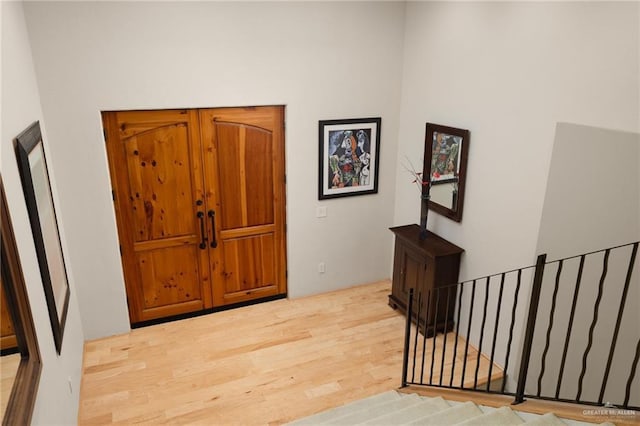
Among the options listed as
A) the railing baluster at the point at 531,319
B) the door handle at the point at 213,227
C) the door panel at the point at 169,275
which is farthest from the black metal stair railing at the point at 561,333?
the door panel at the point at 169,275

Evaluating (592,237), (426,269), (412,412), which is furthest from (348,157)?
(412,412)

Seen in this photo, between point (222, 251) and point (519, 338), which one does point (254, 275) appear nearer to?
point (222, 251)

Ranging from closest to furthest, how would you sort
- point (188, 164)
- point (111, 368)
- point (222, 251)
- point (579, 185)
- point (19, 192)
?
point (19, 192)
point (579, 185)
point (111, 368)
point (188, 164)
point (222, 251)

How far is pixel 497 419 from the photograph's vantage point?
8.76ft

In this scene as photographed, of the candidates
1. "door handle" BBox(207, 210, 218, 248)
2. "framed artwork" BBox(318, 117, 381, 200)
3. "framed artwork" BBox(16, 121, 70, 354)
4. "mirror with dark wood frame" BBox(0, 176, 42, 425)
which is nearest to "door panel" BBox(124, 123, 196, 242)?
"door handle" BBox(207, 210, 218, 248)

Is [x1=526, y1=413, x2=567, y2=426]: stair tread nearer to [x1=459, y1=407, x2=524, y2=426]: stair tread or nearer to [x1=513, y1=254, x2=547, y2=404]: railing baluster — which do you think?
[x1=459, y1=407, x2=524, y2=426]: stair tread

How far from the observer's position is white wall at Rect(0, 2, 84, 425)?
247cm

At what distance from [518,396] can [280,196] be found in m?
2.88

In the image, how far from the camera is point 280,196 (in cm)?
489

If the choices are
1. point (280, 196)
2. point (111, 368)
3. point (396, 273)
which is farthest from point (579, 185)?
point (111, 368)

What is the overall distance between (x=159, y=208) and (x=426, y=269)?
2.53 m

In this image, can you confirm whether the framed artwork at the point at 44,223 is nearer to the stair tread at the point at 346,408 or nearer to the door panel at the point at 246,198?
the door panel at the point at 246,198

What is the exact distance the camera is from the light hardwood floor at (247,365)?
3.64 meters

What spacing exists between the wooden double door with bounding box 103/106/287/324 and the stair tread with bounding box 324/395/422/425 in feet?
6.78
